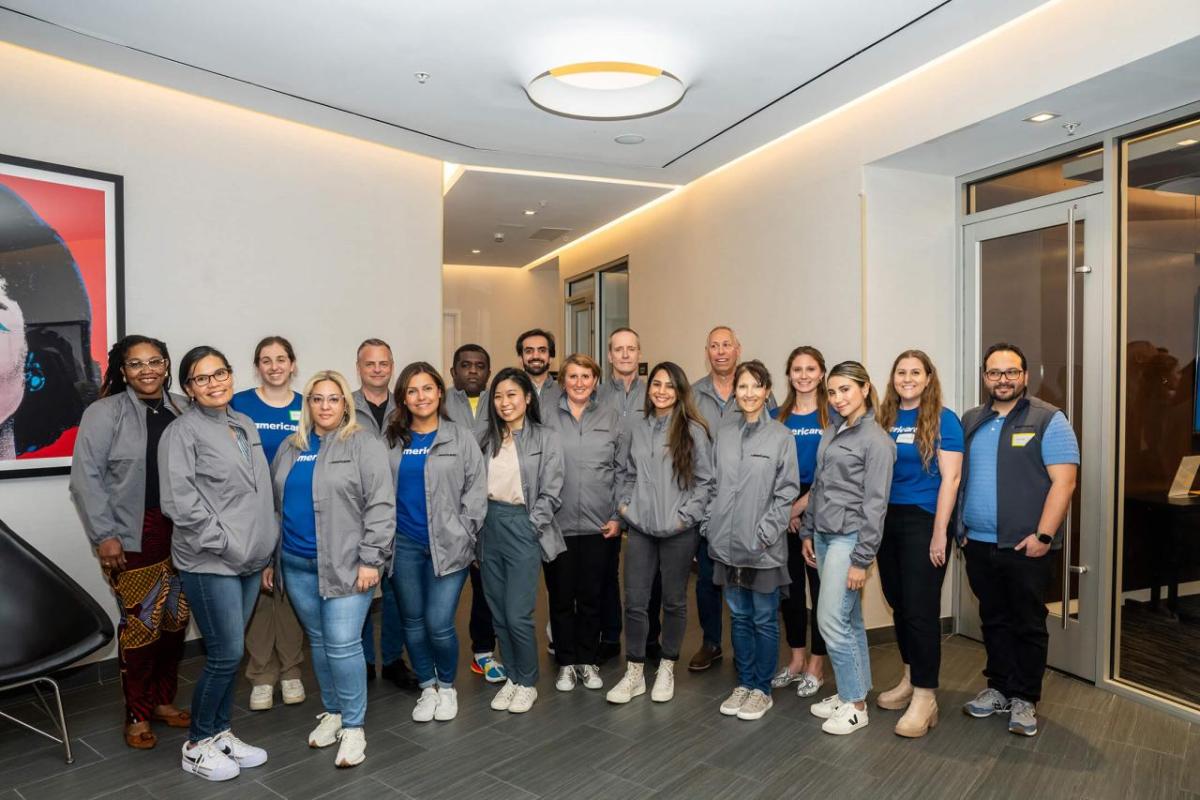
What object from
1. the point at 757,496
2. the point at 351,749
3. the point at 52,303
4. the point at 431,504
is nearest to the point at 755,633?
the point at 757,496

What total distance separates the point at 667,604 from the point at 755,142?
325 cm

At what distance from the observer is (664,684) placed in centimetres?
381

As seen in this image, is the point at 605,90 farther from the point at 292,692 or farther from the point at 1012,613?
the point at 292,692

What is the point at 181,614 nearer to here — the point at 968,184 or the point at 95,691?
the point at 95,691

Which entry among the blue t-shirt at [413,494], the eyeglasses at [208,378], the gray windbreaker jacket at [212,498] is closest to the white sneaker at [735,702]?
the blue t-shirt at [413,494]

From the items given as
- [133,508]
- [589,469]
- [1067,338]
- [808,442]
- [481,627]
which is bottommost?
[481,627]

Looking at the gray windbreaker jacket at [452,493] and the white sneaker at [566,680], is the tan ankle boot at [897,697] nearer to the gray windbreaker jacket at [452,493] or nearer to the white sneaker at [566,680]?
the white sneaker at [566,680]

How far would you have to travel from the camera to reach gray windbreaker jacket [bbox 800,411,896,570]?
10.7 feet

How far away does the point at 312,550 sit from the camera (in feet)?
10.4

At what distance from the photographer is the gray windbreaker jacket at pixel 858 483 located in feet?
10.7

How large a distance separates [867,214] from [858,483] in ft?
6.70

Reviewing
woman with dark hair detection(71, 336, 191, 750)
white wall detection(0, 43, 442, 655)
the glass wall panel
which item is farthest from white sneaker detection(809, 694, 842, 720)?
white wall detection(0, 43, 442, 655)

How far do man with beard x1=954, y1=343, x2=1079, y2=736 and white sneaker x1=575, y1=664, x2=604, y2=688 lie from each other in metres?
1.74

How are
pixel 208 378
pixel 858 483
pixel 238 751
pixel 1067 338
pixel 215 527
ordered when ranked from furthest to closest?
1. pixel 1067 338
2. pixel 858 483
3. pixel 238 751
4. pixel 208 378
5. pixel 215 527
